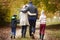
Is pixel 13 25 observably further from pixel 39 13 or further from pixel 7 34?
pixel 39 13

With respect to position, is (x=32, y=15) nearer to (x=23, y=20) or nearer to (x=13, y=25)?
(x=23, y=20)

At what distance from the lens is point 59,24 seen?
3.67 metres

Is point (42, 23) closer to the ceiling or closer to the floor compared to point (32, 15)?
closer to the floor

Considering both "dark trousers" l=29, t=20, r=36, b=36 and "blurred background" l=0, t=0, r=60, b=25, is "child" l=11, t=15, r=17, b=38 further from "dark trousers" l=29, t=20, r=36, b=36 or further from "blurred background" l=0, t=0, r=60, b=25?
"dark trousers" l=29, t=20, r=36, b=36

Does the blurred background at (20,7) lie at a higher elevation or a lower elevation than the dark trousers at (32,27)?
higher

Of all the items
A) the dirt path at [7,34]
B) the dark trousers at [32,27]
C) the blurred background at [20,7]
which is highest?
the blurred background at [20,7]

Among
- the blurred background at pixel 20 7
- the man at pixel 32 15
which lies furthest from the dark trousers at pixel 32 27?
the blurred background at pixel 20 7

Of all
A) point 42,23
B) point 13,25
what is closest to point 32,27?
point 42,23

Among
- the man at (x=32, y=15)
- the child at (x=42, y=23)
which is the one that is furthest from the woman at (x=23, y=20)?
the child at (x=42, y=23)

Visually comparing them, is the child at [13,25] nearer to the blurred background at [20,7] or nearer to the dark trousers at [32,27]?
the blurred background at [20,7]

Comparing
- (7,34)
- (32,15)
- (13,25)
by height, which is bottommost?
(7,34)

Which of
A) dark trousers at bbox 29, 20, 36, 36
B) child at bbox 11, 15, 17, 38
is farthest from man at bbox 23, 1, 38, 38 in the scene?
child at bbox 11, 15, 17, 38

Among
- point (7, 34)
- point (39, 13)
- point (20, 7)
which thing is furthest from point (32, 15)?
point (7, 34)

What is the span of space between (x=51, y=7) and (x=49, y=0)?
0.10 meters
